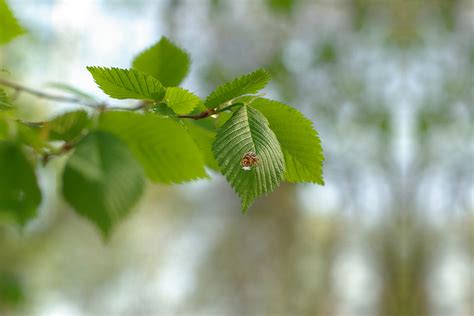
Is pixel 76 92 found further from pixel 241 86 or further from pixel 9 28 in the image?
pixel 241 86

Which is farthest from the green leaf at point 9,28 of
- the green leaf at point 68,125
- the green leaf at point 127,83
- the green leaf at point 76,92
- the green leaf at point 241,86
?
the green leaf at point 241,86

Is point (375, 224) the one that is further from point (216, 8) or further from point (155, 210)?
point (155, 210)

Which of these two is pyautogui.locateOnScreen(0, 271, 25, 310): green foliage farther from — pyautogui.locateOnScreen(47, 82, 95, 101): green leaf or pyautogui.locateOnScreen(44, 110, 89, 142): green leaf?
pyautogui.locateOnScreen(44, 110, 89, 142): green leaf

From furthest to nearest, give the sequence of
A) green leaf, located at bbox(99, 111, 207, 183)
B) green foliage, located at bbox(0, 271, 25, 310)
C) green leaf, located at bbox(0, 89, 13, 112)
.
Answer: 1. green foliage, located at bbox(0, 271, 25, 310)
2. green leaf, located at bbox(99, 111, 207, 183)
3. green leaf, located at bbox(0, 89, 13, 112)

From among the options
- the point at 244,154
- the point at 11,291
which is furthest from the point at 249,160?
the point at 11,291

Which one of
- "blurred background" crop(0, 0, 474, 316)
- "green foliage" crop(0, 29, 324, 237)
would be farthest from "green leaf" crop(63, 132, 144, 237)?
"blurred background" crop(0, 0, 474, 316)

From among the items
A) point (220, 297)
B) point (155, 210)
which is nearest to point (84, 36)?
point (155, 210)

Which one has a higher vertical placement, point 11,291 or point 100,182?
point 11,291
